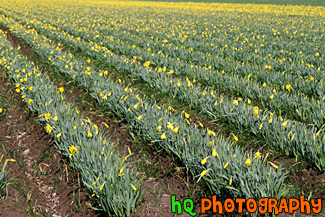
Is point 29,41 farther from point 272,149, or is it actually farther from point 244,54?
point 272,149

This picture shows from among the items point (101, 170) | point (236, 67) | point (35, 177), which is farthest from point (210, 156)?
point (236, 67)

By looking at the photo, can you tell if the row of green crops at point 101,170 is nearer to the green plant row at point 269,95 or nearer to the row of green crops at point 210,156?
the row of green crops at point 210,156

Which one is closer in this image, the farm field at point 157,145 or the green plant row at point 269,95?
the farm field at point 157,145

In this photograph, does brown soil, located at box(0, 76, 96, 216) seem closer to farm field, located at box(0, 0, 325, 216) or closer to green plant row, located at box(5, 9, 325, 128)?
A: farm field, located at box(0, 0, 325, 216)

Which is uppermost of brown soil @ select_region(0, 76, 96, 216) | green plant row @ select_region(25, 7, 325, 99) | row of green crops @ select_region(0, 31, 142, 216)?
green plant row @ select_region(25, 7, 325, 99)

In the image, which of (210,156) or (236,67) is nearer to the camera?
(210,156)

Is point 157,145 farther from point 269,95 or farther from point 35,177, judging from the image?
point 269,95

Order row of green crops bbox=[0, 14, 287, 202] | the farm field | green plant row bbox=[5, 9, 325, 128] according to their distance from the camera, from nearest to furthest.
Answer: row of green crops bbox=[0, 14, 287, 202], the farm field, green plant row bbox=[5, 9, 325, 128]

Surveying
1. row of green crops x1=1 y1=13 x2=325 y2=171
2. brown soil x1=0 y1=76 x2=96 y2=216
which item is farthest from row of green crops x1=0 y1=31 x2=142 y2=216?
row of green crops x1=1 y1=13 x2=325 y2=171

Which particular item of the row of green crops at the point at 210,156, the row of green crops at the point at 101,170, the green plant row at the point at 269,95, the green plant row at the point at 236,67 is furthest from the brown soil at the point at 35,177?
the green plant row at the point at 236,67

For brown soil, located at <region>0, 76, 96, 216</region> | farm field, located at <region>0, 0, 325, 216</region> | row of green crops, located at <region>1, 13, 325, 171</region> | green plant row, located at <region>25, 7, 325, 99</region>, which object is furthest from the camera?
green plant row, located at <region>25, 7, 325, 99</region>

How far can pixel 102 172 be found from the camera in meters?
3.04

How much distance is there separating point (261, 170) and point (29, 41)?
10361 millimetres

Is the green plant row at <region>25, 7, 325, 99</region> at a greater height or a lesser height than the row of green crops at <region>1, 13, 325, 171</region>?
greater
